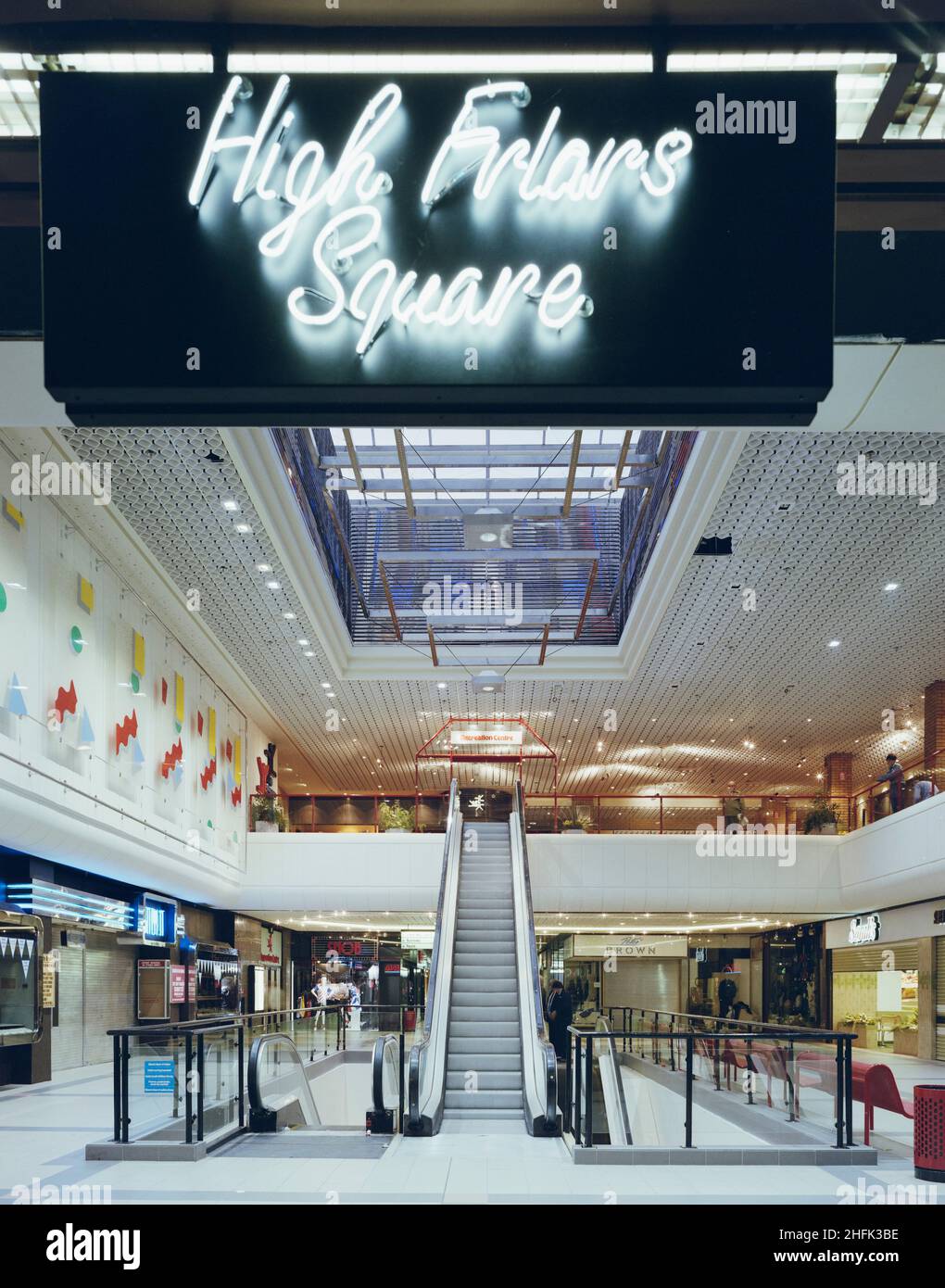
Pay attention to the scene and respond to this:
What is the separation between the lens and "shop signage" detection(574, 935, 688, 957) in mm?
29062

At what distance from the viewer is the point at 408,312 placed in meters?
3.50

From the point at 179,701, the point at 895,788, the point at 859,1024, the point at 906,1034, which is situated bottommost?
the point at 859,1024

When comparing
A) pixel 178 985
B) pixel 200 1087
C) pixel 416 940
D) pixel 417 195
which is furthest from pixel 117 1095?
pixel 416 940

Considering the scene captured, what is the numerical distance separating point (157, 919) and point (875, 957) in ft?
42.1

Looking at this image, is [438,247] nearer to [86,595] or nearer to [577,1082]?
[577,1082]

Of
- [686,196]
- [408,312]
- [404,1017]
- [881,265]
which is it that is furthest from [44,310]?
[404,1017]

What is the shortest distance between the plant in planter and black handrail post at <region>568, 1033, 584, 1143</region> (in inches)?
442

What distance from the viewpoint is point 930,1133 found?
7590 millimetres

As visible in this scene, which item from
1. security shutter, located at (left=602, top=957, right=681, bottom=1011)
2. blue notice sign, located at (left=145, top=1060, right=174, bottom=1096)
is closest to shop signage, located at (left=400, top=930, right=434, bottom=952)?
security shutter, located at (left=602, top=957, right=681, bottom=1011)

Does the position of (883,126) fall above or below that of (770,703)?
above

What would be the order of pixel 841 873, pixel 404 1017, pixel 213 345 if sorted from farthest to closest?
pixel 841 873, pixel 404 1017, pixel 213 345

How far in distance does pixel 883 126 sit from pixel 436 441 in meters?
10.4

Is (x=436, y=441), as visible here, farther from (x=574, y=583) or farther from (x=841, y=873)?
(x=841, y=873)

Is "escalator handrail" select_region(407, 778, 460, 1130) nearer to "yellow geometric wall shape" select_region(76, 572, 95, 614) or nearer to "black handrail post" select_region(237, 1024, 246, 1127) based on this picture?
"black handrail post" select_region(237, 1024, 246, 1127)
